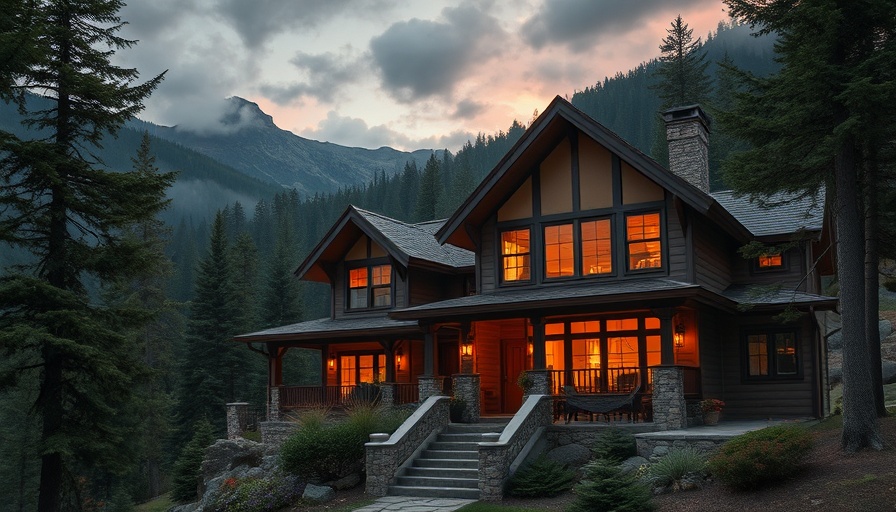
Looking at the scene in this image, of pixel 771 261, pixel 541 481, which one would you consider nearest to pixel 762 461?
pixel 541 481

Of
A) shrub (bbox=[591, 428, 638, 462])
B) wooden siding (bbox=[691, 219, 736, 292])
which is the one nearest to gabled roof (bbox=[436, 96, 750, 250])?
wooden siding (bbox=[691, 219, 736, 292])

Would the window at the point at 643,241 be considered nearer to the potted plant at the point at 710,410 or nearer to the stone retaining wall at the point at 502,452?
the potted plant at the point at 710,410

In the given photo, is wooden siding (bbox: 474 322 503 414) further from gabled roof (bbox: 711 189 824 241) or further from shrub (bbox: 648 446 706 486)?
shrub (bbox: 648 446 706 486)

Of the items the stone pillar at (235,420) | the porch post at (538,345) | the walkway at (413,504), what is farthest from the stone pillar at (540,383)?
the stone pillar at (235,420)

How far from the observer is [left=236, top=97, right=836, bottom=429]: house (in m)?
20.5

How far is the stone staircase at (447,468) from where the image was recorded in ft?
55.5

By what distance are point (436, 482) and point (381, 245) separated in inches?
442

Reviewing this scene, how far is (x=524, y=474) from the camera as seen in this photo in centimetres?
1656

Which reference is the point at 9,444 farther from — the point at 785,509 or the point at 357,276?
the point at 785,509

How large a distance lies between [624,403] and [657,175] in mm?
5825

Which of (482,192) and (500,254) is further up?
(482,192)

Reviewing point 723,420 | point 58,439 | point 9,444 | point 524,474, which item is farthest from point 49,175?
point 9,444

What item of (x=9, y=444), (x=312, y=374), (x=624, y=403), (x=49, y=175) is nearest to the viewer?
(x=49, y=175)

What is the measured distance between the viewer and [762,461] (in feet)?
42.4
